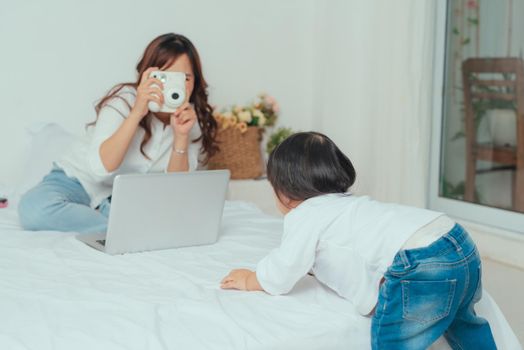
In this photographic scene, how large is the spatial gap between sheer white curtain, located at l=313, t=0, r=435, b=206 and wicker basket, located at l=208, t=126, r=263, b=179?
427 millimetres

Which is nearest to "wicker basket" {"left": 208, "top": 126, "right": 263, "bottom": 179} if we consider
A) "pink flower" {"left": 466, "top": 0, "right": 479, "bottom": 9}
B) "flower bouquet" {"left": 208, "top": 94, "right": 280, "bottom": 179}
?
"flower bouquet" {"left": 208, "top": 94, "right": 280, "bottom": 179}

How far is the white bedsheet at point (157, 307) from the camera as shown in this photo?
124 centimetres

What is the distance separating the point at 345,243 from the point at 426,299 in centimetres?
20

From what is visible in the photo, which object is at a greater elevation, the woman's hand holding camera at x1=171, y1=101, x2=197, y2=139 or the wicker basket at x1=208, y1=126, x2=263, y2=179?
the woman's hand holding camera at x1=171, y1=101, x2=197, y2=139

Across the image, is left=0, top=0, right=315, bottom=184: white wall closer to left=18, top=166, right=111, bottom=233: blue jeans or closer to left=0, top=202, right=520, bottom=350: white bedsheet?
left=18, top=166, right=111, bottom=233: blue jeans

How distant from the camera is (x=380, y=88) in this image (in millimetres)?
3070

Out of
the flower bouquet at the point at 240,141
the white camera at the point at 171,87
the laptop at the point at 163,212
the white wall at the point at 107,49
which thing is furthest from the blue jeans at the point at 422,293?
the white wall at the point at 107,49

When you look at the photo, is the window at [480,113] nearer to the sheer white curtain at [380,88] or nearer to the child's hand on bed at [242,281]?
the sheer white curtain at [380,88]

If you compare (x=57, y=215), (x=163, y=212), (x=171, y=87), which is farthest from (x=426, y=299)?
(x=57, y=215)

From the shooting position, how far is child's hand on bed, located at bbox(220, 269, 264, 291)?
1.51 meters

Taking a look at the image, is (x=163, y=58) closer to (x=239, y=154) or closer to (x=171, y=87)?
(x=171, y=87)

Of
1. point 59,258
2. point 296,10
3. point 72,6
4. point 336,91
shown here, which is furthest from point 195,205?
point 296,10

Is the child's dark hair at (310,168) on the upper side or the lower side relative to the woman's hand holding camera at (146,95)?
lower

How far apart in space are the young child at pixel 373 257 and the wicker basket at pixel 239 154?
150cm
